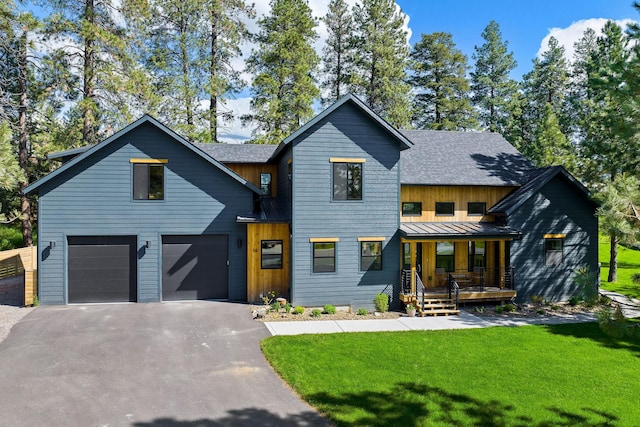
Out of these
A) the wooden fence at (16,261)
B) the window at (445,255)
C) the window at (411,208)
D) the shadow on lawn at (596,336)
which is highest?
the window at (411,208)

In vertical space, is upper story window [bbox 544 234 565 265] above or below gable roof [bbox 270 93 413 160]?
below

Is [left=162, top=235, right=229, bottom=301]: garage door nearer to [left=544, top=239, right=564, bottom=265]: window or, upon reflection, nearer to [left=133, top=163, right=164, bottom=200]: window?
[left=133, top=163, right=164, bottom=200]: window

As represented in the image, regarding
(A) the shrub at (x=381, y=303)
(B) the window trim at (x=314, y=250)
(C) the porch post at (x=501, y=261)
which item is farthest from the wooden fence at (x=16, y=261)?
(C) the porch post at (x=501, y=261)

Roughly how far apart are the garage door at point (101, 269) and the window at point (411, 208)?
36.2 feet

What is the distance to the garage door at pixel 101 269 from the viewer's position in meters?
15.1

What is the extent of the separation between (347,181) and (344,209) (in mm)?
1092

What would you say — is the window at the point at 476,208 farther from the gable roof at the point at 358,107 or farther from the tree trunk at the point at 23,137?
the tree trunk at the point at 23,137

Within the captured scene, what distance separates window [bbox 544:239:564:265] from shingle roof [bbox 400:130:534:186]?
9.54ft

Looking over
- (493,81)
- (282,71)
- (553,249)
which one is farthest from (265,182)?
(493,81)

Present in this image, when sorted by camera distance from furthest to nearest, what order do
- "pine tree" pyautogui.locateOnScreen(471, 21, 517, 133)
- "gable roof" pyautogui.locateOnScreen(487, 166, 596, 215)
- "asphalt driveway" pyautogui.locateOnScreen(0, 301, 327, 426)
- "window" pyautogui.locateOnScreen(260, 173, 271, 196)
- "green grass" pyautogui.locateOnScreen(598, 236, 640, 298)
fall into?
"pine tree" pyautogui.locateOnScreen(471, 21, 517, 133) → "window" pyautogui.locateOnScreen(260, 173, 271, 196) → "green grass" pyautogui.locateOnScreen(598, 236, 640, 298) → "gable roof" pyautogui.locateOnScreen(487, 166, 596, 215) → "asphalt driveway" pyautogui.locateOnScreen(0, 301, 327, 426)

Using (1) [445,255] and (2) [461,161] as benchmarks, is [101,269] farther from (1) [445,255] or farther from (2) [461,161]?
(2) [461,161]

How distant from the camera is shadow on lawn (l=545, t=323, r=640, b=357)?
37.8ft

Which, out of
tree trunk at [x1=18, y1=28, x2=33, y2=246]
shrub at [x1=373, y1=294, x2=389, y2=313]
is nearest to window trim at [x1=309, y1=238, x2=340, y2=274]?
shrub at [x1=373, y1=294, x2=389, y2=313]

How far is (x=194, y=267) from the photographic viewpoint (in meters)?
15.9
